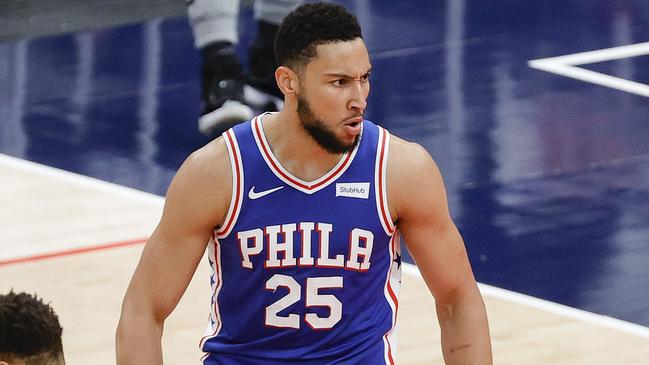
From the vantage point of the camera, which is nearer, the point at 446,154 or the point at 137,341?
the point at 137,341

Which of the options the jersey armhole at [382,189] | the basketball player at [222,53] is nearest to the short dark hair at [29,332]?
the jersey armhole at [382,189]

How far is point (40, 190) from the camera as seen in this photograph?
8.57m

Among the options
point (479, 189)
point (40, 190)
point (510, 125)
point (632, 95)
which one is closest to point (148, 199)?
point (40, 190)

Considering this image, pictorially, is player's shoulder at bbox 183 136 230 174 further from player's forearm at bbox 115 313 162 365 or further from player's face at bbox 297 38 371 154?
player's forearm at bbox 115 313 162 365

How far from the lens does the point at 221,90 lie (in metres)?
8.66

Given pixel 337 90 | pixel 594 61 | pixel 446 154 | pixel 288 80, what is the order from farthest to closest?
pixel 594 61 → pixel 446 154 → pixel 288 80 → pixel 337 90

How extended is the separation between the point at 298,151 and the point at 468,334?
28.2 inches

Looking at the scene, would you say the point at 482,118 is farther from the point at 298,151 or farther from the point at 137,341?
the point at 137,341

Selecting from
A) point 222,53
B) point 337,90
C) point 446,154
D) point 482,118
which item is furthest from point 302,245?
point 482,118

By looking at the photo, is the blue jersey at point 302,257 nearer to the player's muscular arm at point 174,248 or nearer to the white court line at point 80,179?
the player's muscular arm at point 174,248

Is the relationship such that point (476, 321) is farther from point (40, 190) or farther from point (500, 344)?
point (40, 190)

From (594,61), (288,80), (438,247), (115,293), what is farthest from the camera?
(594,61)

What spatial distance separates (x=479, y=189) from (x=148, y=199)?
1.73 m

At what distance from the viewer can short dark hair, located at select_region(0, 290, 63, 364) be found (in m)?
3.45
